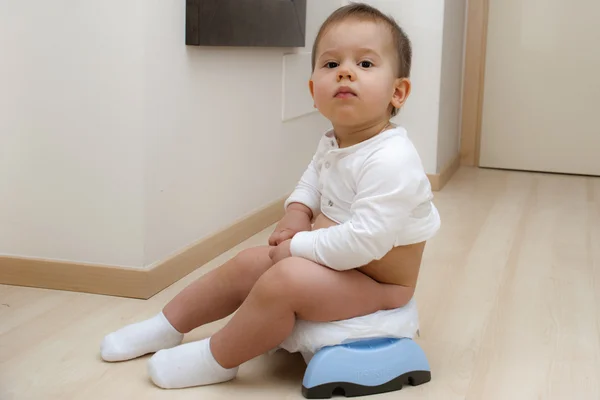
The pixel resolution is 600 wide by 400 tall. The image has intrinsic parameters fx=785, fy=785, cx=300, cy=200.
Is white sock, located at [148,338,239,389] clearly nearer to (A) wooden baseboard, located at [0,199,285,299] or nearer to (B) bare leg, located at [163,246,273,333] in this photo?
(B) bare leg, located at [163,246,273,333]

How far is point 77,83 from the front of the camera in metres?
1.54

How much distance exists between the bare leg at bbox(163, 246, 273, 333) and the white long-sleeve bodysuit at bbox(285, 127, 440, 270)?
103mm

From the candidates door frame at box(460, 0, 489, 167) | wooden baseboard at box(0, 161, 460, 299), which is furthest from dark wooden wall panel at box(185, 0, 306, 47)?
door frame at box(460, 0, 489, 167)

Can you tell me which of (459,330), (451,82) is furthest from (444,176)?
(459,330)

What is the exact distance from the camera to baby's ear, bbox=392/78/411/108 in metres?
1.22

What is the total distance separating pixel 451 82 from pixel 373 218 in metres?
2.05

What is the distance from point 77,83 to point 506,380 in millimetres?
969

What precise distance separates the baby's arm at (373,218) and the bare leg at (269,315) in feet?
0.10

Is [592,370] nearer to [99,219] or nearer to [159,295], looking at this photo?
[159,295]

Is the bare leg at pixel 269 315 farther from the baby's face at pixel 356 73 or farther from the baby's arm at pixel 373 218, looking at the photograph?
the baby's face at pixel 356 73

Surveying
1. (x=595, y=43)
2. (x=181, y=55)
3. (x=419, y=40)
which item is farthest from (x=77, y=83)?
(x=595, y=43)

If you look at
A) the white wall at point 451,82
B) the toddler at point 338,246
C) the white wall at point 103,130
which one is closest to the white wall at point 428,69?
the white wall at point 451,82

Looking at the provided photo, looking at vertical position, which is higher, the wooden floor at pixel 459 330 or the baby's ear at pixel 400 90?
the baby's ear at pixel 400 90

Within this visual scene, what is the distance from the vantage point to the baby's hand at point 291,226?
4.14 feet
